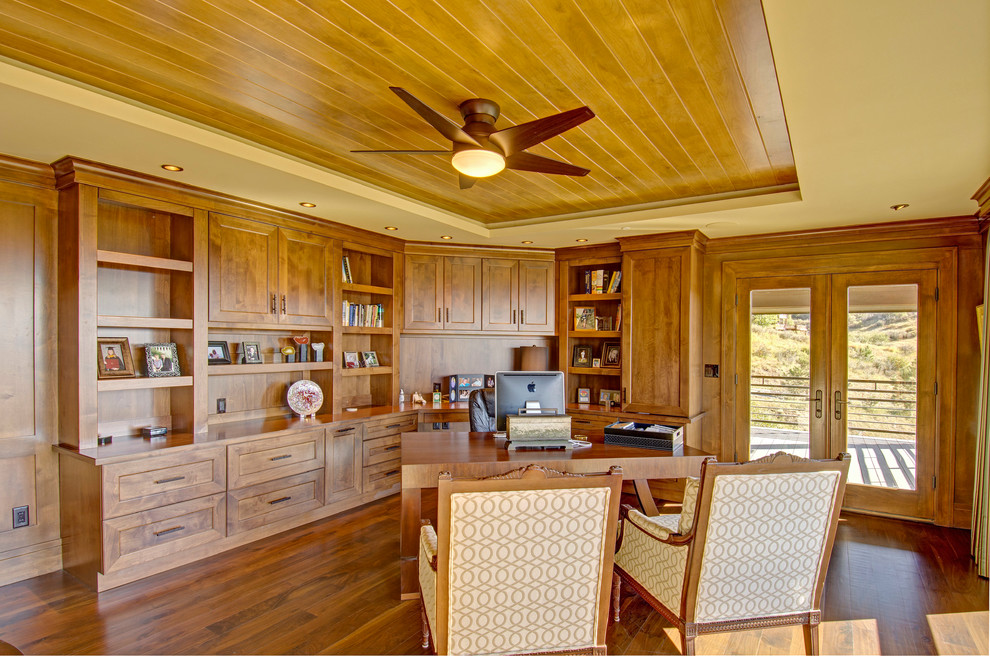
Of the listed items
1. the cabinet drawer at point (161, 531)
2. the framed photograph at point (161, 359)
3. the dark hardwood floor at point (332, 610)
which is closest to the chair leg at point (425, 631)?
the dark hardwood floor at point (332, 610)

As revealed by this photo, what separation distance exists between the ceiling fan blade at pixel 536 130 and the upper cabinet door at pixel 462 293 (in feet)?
9.66

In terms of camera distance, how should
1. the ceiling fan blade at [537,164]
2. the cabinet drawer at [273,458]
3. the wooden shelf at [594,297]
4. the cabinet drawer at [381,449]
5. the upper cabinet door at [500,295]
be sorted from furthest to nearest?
the upper cabinet door at [500,295]
the wooden shelf at [594,297]
the cabinet drawer at [381,449]
the cabinet drawer at [273,458]
the ceiling fan blade at [537,164]

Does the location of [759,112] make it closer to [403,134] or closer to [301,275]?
[403,134]

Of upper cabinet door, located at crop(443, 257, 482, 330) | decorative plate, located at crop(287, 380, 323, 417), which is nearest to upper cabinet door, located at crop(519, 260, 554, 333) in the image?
upper cabinet door, located at crop(443, 257, 482, 330)

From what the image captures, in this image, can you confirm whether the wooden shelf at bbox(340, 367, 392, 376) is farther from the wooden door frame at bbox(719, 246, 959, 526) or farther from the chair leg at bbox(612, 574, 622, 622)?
the wooden door frame at bbox(719, 246, 959, 526)

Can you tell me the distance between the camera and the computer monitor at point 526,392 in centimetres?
349

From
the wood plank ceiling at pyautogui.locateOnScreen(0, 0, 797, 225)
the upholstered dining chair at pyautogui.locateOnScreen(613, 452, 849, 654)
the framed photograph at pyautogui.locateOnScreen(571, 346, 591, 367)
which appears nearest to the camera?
the wood plank ceiling at pyautogui.locateOnScreen(0, 0, 797, 225)

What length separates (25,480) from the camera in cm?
311

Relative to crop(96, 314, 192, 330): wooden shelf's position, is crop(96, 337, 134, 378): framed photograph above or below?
below

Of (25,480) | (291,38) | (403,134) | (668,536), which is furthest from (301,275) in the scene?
(668,536)

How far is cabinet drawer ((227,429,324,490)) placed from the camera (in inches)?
142

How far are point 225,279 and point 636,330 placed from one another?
11.8 ft

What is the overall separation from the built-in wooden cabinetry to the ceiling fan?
2.79 m

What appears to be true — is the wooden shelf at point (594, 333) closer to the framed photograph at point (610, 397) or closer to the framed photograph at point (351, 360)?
the framed photograph at point (610, 397)
